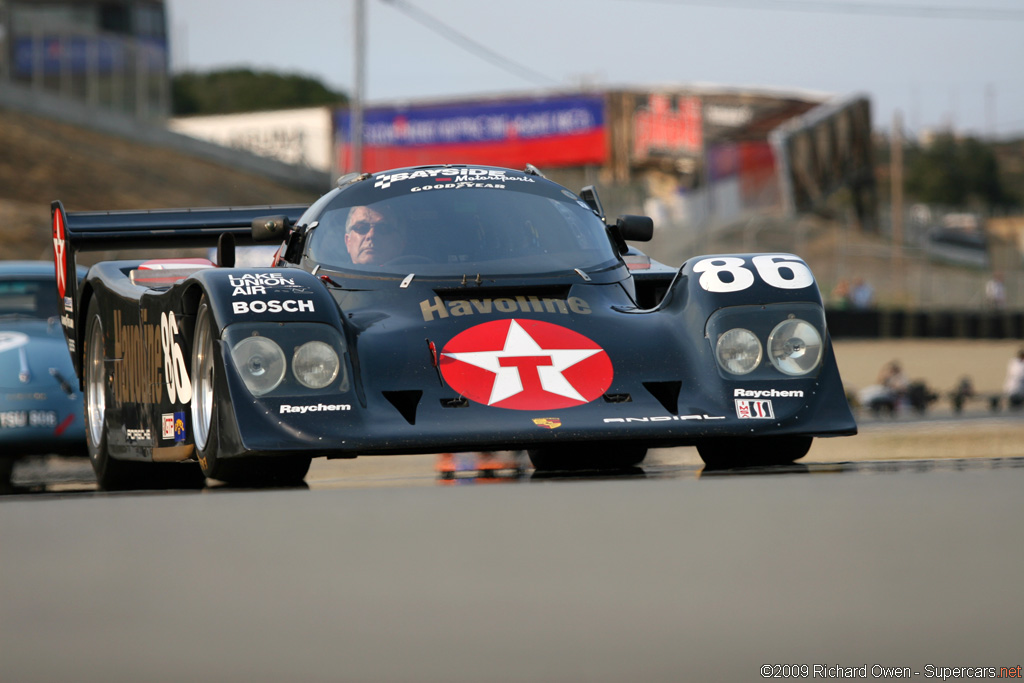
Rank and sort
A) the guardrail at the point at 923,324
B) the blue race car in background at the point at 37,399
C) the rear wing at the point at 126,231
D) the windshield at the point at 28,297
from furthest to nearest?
the guardrail at the point at 923,324 < the windshield at the point at 28,297 < the blue race car in background at the point at 37,399 < the rear wing at the point at 126,231

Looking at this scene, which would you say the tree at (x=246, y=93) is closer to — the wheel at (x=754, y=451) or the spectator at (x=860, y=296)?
the spectator at (x=860, y=296)

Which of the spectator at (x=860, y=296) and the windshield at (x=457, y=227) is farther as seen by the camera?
the spectator at (x=860, y=296)

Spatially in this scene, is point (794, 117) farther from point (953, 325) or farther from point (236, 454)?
point (236, 454)

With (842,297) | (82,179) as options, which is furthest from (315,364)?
(82,179)

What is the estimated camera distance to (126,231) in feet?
23.8

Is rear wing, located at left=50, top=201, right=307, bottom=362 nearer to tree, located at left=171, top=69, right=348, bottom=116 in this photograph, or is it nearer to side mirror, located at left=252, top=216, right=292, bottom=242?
side mirror, located at left=252, top=216, right=292, bottom=242

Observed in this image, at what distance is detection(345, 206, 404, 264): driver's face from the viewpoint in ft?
19.6

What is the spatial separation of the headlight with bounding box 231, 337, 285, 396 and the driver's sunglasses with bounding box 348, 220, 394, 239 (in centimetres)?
121

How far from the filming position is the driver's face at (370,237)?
5.97 m

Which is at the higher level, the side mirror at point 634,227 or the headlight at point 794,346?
the side mirror at point 634,227

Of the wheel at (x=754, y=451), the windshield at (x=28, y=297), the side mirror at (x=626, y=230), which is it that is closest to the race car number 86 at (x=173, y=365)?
the wheel at (x=754, y=451)

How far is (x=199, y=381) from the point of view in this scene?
5.35 meters

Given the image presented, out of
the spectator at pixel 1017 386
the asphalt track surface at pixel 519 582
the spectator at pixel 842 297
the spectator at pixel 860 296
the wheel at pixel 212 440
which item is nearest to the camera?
the asphalt track surface at pixel 519 582

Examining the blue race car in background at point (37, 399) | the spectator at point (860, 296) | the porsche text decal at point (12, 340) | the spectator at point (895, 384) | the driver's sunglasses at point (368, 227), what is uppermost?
the driver's sunglasses at point (368, 227)
